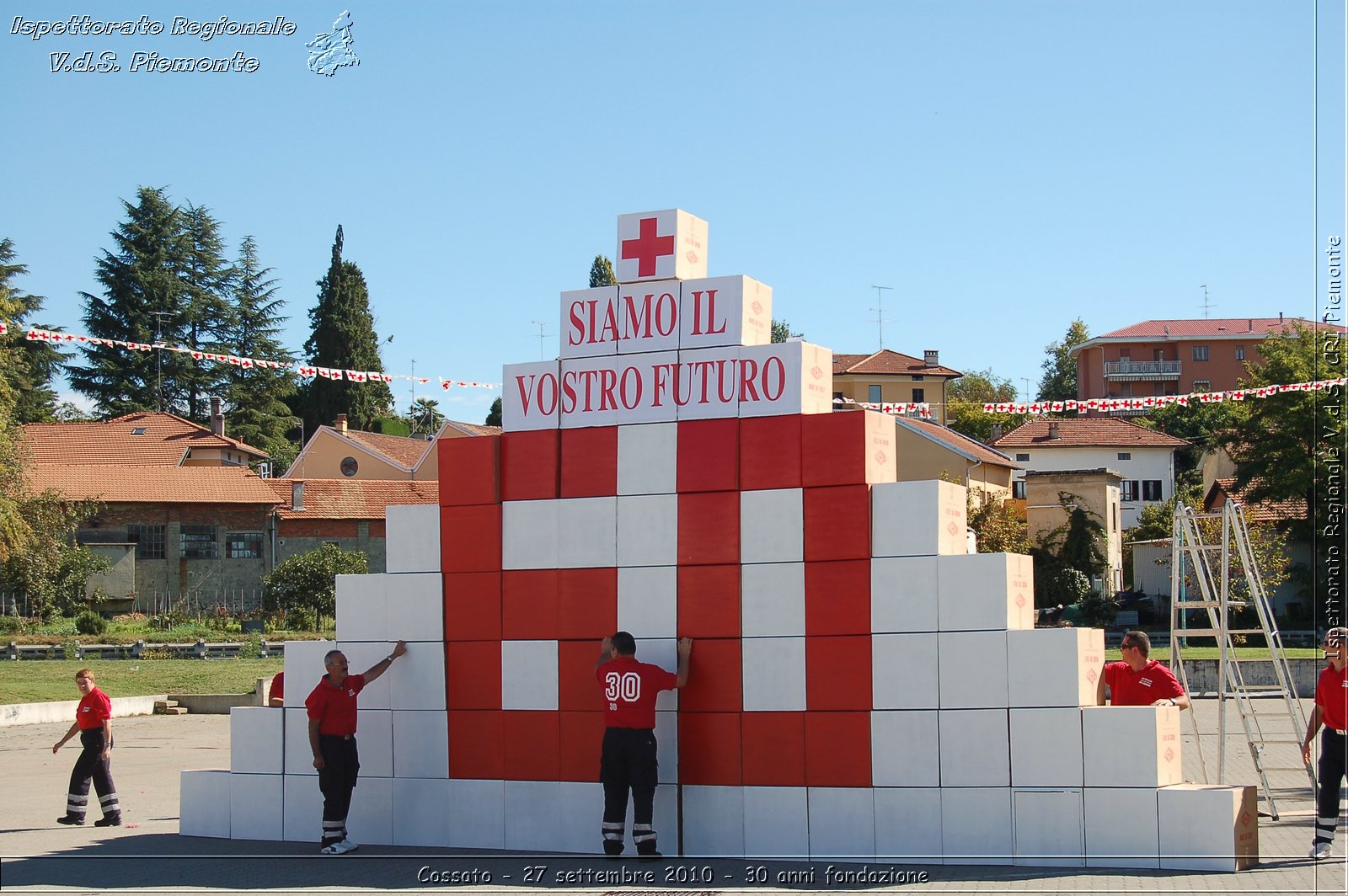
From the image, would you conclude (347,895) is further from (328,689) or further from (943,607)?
(943,607)

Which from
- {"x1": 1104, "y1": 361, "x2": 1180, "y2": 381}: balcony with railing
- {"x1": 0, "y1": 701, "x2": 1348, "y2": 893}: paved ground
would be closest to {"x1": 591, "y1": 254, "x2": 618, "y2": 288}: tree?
{"x1": 1104, "y1": 361, "x2": 1180, "y2": 381}: balcony with railing

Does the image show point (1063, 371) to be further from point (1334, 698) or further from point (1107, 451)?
point (1334, 698)

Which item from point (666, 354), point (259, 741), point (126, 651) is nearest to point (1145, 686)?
point (666, 354)

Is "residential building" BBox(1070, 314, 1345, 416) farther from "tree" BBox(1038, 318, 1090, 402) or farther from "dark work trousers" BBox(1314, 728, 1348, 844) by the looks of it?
"dark work trousers" BBox(1314, 728, 1348, 844)

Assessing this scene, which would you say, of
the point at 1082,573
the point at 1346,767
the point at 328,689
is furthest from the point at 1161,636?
the point at 328,689

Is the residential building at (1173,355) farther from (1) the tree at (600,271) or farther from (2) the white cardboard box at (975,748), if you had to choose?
(2) the white cardboard box at (975,748)

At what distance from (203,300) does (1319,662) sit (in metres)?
63.0

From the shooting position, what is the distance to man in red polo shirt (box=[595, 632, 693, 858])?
9.62m

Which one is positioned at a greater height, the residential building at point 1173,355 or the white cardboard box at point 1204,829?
the residential building at point 1173,355

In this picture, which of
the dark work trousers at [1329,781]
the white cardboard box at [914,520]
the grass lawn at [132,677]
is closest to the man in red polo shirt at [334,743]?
the white cardboard box at [914,520]

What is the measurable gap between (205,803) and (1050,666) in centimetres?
742

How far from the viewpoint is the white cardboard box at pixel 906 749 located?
370 inches

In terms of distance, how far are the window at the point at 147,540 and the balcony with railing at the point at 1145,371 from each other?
6607 cm

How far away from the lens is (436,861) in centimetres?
1005
